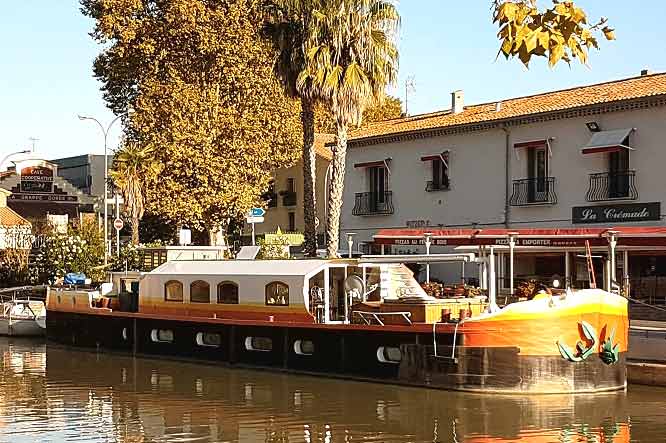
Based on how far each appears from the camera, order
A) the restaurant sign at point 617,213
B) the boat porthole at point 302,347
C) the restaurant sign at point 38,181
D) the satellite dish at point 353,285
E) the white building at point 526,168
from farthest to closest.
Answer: the restaurant sign at point 38,181
the white building at point 526,168
the restaurant sign at point 617,213
the boat porthole at point 302,347
the satellite dish at point 353,285

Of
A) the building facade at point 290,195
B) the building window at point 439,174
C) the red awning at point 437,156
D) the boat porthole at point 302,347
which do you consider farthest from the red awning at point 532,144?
the building facade at point 290,195

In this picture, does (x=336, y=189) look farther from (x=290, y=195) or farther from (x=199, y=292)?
(x=290, y=195)

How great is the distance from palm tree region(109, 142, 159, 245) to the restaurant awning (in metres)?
19.3

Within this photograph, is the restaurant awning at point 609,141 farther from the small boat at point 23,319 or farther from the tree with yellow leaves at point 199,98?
the small boat at point 23,319

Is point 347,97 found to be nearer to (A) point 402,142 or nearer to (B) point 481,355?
(A) point 402,142

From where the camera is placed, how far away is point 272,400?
22.6m

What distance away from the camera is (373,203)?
45.7 m

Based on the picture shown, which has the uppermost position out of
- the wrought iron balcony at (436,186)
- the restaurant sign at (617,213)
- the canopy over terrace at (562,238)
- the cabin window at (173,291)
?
the wrought iron balcony at (436,186)

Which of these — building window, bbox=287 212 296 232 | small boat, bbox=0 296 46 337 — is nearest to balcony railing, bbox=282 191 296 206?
building window, bbox=287 212 296 232

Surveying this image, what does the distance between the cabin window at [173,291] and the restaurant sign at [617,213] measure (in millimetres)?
14405

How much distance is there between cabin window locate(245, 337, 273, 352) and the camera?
27.1 m

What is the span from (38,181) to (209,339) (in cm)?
5227

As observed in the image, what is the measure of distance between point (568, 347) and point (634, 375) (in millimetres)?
2749

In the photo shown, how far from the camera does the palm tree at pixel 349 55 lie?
3638 centimetres
